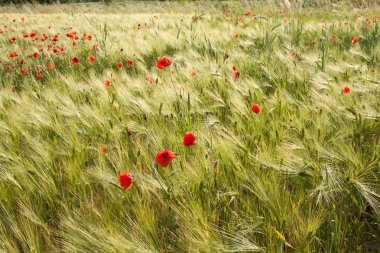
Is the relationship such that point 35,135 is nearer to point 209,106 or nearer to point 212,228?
point 209,106

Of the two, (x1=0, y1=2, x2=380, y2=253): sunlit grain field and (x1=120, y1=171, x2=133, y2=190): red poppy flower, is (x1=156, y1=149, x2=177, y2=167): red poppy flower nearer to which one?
(x1=0, y1=2, x2=380, y2=253): sunlit grain field

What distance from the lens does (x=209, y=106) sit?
1746 mm

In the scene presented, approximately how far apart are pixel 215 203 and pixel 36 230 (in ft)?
2.05

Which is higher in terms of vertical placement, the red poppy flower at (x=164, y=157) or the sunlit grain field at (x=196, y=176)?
the red poppy flower at (x=164, y=157)

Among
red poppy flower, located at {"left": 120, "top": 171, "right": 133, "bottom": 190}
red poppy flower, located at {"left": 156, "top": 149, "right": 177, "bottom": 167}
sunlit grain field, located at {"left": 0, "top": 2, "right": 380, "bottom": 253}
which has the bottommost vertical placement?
sunlit grain field, located at {"left": 0, "top": 2, "right": 380, "bottom": 253}

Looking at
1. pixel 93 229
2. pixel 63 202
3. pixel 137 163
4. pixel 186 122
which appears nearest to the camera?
pixel 93 229

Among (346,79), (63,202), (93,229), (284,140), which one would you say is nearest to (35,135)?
(63,202)

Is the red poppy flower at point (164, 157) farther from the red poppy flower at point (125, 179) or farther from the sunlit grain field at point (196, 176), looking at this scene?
the red poppy flower at point (125, 179)

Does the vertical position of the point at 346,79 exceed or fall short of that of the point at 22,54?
it falls short

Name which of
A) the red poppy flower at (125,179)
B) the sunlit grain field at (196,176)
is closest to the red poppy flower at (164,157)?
the sunlit grain field at (196,176)

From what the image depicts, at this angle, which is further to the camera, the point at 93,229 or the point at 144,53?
the point at 144,53

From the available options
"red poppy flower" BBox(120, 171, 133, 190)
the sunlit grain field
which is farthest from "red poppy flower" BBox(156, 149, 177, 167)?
"red poppy flower" BBox(120, 171, 133, 190)

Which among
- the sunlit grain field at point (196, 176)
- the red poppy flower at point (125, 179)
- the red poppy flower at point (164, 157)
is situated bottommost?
the sunlit grain field at point (196, 176)

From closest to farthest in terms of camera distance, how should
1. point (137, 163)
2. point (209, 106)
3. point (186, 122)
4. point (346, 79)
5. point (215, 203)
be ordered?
point (215, 203), point (137, 163), point (186, 122), point (209, 106), point (346, 79)
